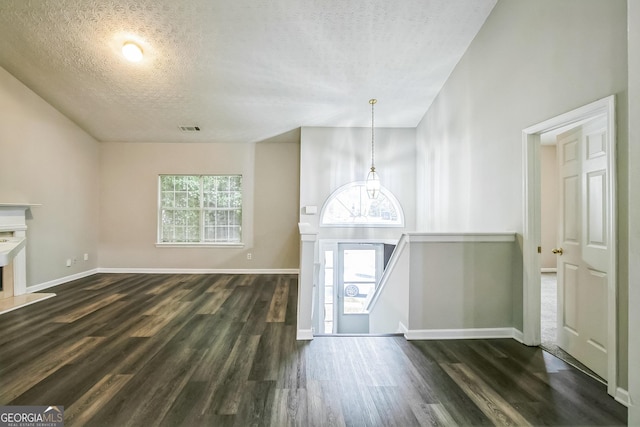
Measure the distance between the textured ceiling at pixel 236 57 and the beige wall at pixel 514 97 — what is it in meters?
0.53

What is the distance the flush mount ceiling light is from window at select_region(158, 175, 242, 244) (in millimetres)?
2695

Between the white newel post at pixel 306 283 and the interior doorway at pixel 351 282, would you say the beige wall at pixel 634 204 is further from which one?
the interior doorway at pixel 351 282

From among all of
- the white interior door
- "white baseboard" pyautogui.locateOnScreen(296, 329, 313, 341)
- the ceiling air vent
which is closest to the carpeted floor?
the white interior door

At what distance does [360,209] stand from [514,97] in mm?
3180

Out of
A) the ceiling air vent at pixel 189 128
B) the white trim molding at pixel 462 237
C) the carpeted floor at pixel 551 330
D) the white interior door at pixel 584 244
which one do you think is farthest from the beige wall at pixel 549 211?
the ceiling air vent at pixel 189 128

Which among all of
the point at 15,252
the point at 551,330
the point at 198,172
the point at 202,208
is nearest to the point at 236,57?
the point at 198,172

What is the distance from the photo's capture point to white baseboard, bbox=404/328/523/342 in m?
2.72

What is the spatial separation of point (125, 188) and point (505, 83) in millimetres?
6736

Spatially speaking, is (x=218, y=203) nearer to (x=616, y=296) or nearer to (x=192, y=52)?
(x=192, y=52)

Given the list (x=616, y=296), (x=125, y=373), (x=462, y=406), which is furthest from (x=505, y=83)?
(x=125, y=373)

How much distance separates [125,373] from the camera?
2.09 m

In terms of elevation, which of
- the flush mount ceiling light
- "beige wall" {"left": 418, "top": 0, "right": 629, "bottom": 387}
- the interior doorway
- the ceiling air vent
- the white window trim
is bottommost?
the interior doorway

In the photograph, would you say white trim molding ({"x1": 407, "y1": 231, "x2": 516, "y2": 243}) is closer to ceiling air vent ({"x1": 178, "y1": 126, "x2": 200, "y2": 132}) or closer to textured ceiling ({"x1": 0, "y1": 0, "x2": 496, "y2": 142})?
textured ceiling ({"x1": 0, "y1": 0, "x2": 496, "y2": 142})

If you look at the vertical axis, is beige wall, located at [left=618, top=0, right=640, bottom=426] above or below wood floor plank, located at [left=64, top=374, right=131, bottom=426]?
above
